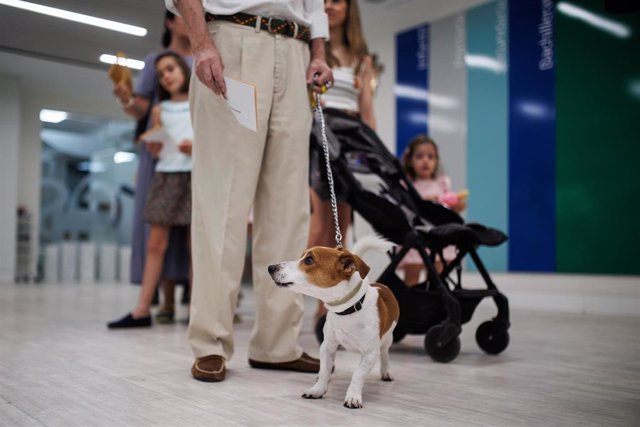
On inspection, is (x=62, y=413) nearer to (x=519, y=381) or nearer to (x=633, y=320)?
(x=519, y=381)

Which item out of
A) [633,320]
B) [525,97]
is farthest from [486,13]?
[633,320]

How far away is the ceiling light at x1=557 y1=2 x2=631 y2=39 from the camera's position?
4273 mm

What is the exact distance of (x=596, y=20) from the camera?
14.4ft

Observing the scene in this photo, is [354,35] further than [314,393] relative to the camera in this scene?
Yes

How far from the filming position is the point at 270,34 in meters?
1.79

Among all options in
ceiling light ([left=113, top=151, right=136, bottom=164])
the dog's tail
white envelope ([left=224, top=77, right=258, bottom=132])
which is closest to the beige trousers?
white envelope ([left=224, top=77, right=258, bottom=132])

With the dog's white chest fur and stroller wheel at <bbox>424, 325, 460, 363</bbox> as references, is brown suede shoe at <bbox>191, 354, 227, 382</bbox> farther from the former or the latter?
stroller wheel at <bbox>424, 325, 460, 363</bbox>

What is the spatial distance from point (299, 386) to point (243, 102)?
2.46 ft

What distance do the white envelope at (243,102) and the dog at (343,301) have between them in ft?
1.19

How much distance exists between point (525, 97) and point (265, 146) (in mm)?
3544

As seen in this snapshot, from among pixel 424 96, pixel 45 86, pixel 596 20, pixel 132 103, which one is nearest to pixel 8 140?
pixel 45 86

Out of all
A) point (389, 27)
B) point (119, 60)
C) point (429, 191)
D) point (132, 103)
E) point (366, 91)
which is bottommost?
point (429, 191)

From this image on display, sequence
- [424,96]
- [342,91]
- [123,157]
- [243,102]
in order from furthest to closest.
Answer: [123,157], [424,96], [342,91], [243,102]

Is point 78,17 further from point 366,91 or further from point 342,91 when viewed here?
point 366,91
